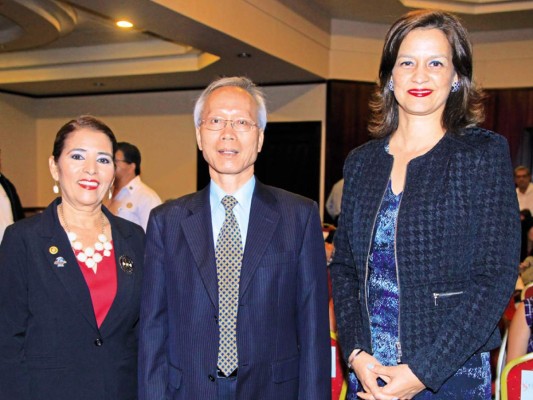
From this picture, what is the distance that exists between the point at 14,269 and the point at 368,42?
796 cm

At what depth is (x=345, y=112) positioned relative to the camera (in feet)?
29.6

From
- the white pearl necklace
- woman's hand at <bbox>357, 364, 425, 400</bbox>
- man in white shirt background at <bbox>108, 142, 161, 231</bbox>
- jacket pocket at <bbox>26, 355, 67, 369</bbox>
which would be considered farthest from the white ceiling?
woman's hand at <bbox>357, 364, 425, 400</bbox>

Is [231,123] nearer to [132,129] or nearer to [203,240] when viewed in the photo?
[203,240]

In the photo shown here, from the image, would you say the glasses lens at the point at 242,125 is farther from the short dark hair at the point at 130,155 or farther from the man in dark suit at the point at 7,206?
the short dark hair at the point at 130,155

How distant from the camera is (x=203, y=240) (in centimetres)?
179

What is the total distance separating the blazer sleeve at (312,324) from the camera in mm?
1789

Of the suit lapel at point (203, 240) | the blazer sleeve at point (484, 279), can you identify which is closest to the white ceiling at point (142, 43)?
the suit lapel at point (203, 240)

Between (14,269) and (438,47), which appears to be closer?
(438,47)

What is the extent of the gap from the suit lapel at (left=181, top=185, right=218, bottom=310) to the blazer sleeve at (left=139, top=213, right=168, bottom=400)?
0.34 feet

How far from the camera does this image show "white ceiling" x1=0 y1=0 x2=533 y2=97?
254 inches

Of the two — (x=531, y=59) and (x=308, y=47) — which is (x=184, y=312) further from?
(x=531, y=59)

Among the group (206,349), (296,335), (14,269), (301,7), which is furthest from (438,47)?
(301,7)

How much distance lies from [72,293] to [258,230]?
68cm

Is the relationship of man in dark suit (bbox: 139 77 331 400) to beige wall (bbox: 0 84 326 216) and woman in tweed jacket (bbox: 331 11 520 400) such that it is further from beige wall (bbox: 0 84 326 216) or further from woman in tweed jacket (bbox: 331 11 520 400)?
beige wall (bbox: 0 84 326 216)
